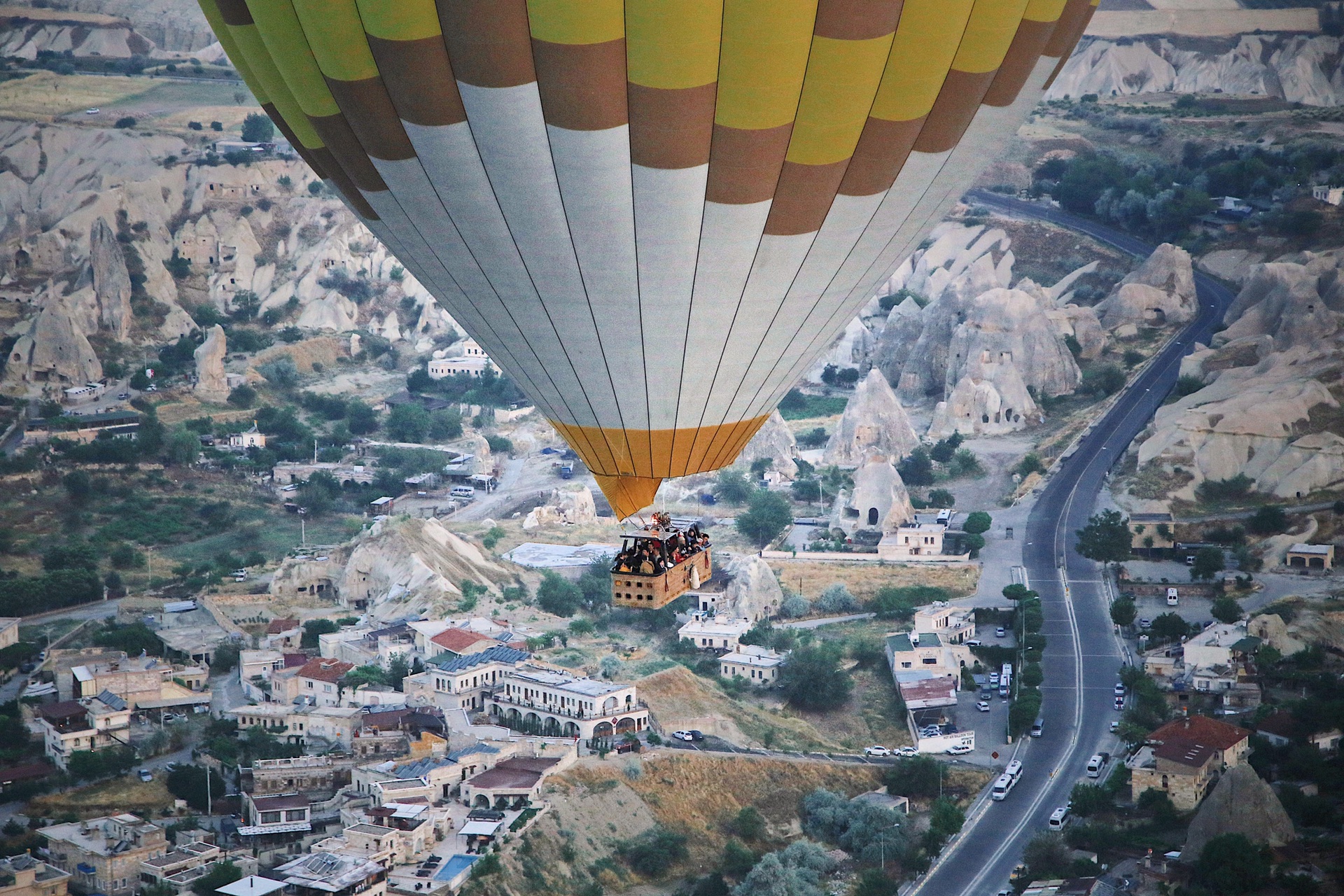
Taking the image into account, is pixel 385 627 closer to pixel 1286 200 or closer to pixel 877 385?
pixel 877 385

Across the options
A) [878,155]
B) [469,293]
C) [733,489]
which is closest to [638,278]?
[469,293]

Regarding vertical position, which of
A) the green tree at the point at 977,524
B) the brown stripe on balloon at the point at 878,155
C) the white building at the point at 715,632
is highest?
the brown stripe on balloon at the point at 878,155

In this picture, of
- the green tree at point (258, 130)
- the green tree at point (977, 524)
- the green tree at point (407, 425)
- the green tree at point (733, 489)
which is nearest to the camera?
the green tree at point (977, 524)

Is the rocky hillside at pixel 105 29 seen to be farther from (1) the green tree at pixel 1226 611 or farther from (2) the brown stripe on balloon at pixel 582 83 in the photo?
(2) the brown stripe on balloon at pixel 582 83

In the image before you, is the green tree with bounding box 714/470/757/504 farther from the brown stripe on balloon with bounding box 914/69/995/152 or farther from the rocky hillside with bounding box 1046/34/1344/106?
the rocky hillside with bounding box 1046/34/1344/106

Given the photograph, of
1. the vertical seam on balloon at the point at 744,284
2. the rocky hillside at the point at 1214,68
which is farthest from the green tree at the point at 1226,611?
the rocky hillside at the point at 1214,68

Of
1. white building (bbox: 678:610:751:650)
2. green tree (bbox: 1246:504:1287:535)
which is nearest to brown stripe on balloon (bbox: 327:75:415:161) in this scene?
white building (bbox: 678:610:751:650)
